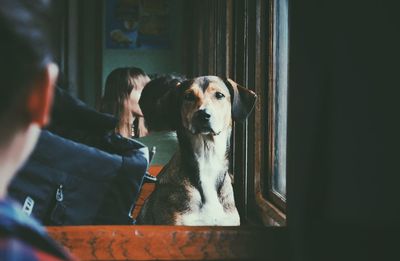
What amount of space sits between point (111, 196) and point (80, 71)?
4.60m

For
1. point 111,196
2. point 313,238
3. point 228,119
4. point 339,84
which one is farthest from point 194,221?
point 339,84

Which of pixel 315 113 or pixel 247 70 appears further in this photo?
pixel 247 70

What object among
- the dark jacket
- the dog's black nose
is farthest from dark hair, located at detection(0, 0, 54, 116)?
the dog's black nose

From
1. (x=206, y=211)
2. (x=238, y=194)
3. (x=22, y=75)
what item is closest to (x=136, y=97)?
(x=238, y=194)

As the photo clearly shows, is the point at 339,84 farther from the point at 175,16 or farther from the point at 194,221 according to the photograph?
the point at 175,16

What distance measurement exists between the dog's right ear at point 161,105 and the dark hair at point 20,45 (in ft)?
4.49

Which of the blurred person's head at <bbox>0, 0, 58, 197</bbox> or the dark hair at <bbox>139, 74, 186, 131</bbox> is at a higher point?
the blurred person's head at <bbox>0, 0, 58, 197</bbox>

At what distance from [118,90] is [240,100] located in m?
1.20

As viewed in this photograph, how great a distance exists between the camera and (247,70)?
2.32 m

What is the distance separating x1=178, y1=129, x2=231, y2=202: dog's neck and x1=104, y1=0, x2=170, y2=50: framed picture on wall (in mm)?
4249

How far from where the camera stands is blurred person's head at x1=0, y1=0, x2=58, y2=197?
440 mm

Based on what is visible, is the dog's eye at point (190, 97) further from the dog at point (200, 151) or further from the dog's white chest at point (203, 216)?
the dog's white chest at point (203, 216)

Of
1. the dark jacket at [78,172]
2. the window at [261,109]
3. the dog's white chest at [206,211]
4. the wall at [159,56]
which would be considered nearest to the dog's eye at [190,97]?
the dog's white chest at [206,211]

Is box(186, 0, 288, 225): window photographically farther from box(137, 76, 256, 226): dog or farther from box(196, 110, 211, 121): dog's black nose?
box(196, 110, 211, 121): dog's black nose
